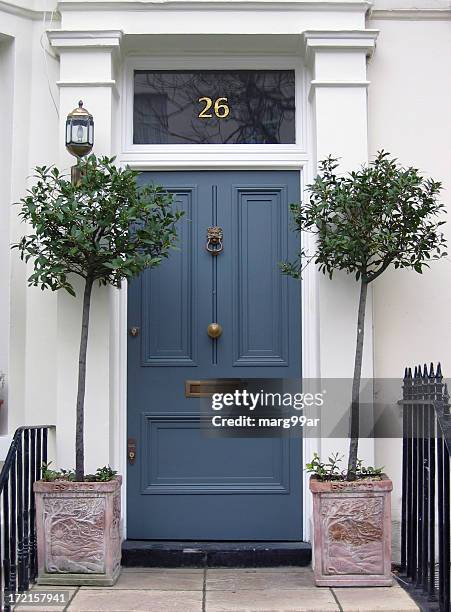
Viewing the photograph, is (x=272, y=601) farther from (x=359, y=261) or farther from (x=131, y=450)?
(x=359, y=261)

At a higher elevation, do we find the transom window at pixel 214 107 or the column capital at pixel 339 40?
the column capital at pixel 339 40

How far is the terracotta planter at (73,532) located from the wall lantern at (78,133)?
1.73 metres

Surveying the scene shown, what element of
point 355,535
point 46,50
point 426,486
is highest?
point 46,50

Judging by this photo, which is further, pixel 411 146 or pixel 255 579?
pixel 411 146

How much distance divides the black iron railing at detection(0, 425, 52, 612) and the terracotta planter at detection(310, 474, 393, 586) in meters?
1.50

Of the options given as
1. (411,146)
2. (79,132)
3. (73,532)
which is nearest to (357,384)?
(411,146)

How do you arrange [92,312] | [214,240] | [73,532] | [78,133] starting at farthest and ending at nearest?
[214,240] → [92,312] → [78,133] → [73,532]

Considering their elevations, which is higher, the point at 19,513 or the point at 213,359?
the point at 213,359

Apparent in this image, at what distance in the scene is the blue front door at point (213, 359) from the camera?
16.8ft

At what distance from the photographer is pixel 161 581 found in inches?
180

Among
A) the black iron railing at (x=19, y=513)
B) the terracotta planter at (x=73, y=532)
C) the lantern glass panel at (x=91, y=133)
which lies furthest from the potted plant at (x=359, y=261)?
the black iron railing at (x=19, y=513)

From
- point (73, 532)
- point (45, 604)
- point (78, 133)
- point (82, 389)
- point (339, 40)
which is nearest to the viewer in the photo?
point (45, 604)

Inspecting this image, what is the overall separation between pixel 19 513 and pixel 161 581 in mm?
854

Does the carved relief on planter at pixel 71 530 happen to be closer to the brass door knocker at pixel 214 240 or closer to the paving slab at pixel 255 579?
the paving slab at pixel 255 579
